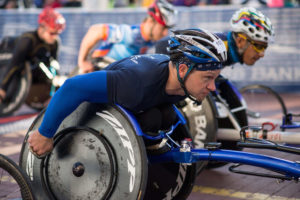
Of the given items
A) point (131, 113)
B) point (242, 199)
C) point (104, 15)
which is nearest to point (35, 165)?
point (131, 113)

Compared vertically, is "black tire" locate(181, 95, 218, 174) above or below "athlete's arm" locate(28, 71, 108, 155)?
below

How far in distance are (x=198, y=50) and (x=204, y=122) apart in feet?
6.37

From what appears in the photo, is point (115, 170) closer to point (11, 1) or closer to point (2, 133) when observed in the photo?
point (2, 133)

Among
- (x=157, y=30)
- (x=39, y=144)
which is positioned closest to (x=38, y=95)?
(x=157, y=30)

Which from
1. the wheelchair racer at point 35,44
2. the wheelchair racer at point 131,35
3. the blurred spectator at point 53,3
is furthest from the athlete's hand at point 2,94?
the blurred spectator at point 53,3

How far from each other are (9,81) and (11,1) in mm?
7283

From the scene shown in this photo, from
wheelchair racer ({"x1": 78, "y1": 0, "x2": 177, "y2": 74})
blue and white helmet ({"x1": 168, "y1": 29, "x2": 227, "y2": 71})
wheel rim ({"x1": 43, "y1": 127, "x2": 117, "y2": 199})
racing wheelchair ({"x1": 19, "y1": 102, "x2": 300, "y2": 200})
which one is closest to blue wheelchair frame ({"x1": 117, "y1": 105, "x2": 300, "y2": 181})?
racing wheelchair ({"x1": 19, "y1": 102, "x2": 300, "y2": 200})

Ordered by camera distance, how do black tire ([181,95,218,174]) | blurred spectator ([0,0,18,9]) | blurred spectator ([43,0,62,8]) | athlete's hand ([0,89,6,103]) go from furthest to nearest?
blurred spectator ([0,0,18,9]) < blurred spectator ([43,0,62,8]) < athlete's hand ([0,89,6,103]) < black tire ([181,95,218,174])

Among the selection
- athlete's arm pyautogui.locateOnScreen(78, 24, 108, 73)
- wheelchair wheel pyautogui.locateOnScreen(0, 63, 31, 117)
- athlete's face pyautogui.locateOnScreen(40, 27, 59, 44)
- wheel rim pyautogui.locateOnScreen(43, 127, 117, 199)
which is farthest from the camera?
wheelchair wheel pyautogui.locateOnScreen(0, 63, 31, 117)

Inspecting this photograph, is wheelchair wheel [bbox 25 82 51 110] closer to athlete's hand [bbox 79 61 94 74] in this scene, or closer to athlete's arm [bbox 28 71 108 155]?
athlete's hand [bbox 79 61 94 74]

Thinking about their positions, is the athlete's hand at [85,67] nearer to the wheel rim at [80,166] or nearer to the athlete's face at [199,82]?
the wheel rim at [80,166]

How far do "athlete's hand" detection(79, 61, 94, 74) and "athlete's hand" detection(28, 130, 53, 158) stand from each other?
10.0 feet

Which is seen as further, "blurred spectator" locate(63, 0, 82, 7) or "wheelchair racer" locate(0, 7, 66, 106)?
"blurred spectator" locate(63, 0, 82, 7)

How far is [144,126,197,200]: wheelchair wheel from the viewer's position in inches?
160
